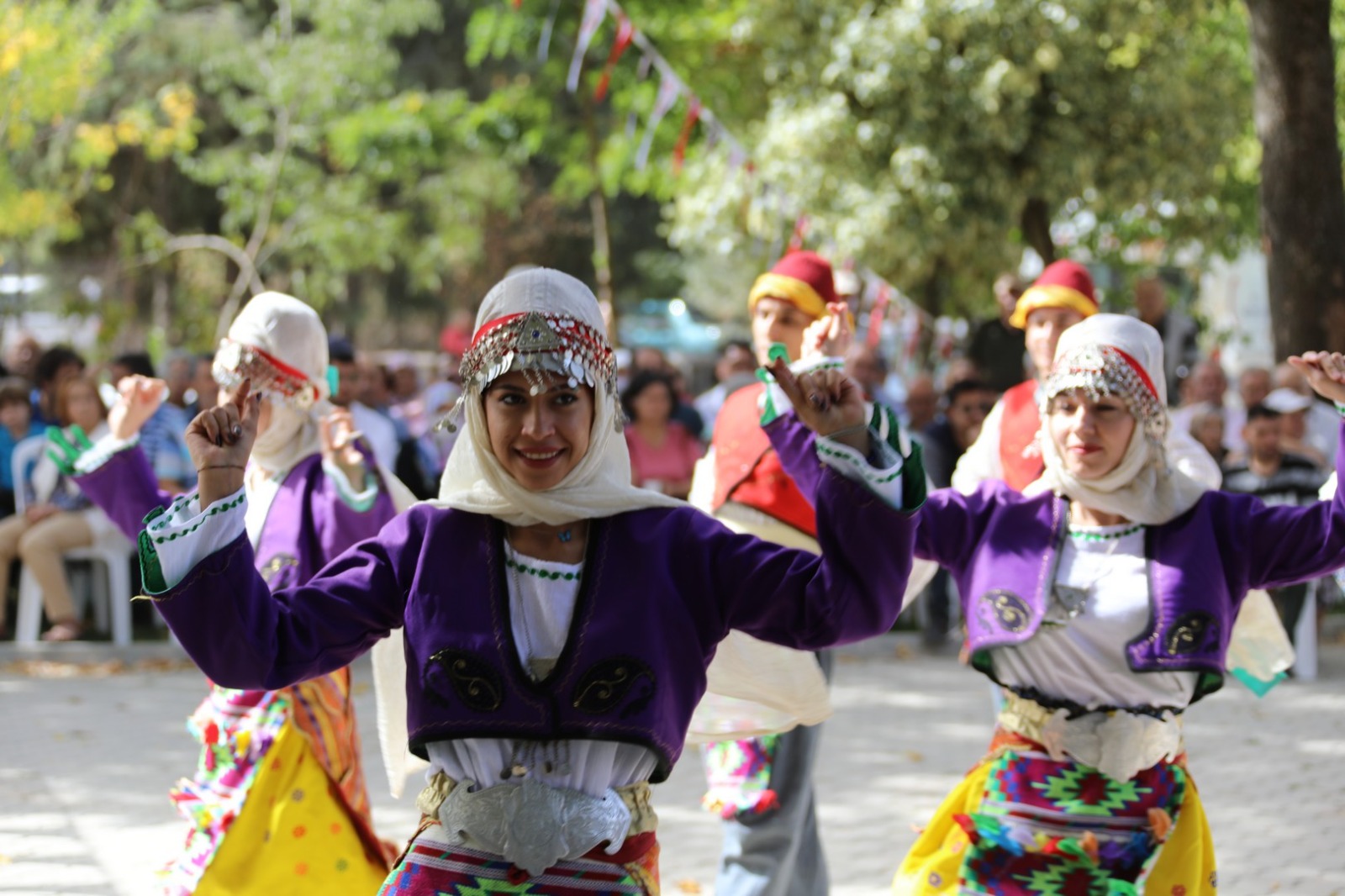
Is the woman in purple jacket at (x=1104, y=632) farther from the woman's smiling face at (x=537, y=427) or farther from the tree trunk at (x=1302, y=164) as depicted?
the tree trunk at (x=1302, y=164)

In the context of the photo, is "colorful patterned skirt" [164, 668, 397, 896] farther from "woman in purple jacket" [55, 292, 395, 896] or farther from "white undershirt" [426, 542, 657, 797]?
"white undershirt" [426, 542, 657, 797]

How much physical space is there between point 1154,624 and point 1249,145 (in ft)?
58.7

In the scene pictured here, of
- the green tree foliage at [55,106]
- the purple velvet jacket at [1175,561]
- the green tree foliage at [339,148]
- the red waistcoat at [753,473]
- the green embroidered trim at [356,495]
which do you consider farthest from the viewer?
the green tree foliage at [339,148]

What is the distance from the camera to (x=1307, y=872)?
6.04 m

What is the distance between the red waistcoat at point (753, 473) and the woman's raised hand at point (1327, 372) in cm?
146

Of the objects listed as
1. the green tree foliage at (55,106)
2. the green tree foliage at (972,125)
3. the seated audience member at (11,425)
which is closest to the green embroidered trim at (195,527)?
the seated audience member at (11,425)

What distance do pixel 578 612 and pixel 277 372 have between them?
1923mm

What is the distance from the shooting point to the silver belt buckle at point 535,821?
283 centimetres

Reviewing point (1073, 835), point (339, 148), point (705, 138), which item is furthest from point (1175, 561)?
point (339, 148)

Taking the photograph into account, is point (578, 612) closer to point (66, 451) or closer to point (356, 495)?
point (356, 495)

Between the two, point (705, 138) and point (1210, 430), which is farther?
point (705, 138)

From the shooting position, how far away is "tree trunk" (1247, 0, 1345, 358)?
1058 centimetres

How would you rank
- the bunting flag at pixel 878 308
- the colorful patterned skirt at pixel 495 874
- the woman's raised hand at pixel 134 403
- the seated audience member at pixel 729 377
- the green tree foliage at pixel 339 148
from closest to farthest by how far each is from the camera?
the colorful patterned skirt at pixel 495 874, the woman's raised hand at pixel 134 403, the seated audience member at pixel 729 377, the bunting flag at pixel 878 308, the green tree foliage at pixel 339 148

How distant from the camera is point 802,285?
195 inches
